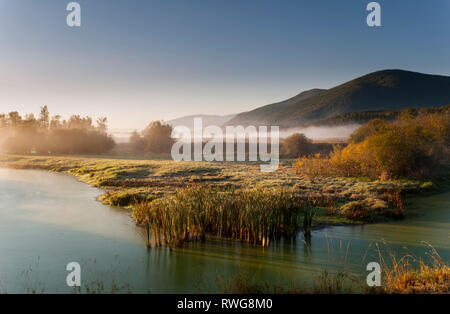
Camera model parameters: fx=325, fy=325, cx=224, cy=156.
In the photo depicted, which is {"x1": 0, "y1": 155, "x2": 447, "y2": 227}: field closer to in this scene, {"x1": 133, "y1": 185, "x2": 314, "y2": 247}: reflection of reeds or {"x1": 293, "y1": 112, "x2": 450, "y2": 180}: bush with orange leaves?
{"x1": 293, "y1": 112, "x2": 450, "y2": 180}: bush with orange leaves

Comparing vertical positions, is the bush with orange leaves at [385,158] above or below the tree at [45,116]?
below

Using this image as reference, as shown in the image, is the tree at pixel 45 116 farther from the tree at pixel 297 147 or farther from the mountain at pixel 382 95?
the mountain at pixel 382 95

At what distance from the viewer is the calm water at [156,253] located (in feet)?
27.9

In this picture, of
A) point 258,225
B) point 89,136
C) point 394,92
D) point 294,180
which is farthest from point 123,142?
point 394,92

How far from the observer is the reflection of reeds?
11.3m

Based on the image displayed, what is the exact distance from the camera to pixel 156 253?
10414 millimetres

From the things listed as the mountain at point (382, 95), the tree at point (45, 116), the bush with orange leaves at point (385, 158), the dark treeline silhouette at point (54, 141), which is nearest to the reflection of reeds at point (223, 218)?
the bush with orange leaves at point (385, 158)

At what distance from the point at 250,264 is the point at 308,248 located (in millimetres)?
2579

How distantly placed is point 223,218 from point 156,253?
9.61ft

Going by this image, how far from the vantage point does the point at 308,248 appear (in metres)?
11.0

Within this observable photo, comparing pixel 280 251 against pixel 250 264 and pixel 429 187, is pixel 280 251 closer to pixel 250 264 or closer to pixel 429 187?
pixel 250 264

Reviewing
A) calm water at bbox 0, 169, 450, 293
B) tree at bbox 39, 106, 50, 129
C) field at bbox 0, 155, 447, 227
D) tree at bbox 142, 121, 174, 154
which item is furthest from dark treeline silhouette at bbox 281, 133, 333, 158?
tree at bbox 39, 106, 50, 129

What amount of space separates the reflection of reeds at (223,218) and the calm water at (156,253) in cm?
53

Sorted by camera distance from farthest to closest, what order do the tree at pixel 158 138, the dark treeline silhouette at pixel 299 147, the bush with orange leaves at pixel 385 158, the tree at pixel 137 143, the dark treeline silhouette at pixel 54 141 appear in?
the tree at pixel 137 143 → the tree at pixel 158 138 → the dark treeline silhouette at pixel 54 141 → the dark treeline silhouette at pixel 299 147 → the bush with orange leaves at pixel 385 158
